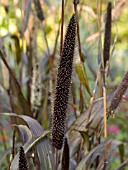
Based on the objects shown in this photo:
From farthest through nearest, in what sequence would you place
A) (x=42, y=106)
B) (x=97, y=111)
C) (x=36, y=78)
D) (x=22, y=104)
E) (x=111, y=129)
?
1. (x=111, y=129)
2. (x=42, y=106)
3. (x=36, y=78)
4. (x=22, y=104)
5. (x=97, y=111)

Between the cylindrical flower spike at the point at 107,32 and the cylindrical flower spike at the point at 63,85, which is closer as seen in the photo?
the cylindrical flower spike at the point at 63,85

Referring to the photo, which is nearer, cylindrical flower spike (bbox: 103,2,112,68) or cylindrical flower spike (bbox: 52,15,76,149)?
cylindrical flower spike (bbox: 52,15,76,149)

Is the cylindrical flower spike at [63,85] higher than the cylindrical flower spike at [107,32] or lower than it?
lower

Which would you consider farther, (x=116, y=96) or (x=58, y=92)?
(x=116, y=96)

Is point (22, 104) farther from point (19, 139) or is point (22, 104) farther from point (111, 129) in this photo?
point (111, 129)

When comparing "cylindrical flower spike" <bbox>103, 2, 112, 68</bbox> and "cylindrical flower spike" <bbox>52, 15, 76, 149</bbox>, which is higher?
"cylindrical flower spike" <bbox>103, 2, 112, 68</bbox>

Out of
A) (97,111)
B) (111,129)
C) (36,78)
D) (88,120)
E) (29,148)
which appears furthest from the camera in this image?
(111,129)

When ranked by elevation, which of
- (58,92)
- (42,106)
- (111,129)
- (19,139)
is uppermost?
(58,92)

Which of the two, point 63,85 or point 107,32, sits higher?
point 107,32

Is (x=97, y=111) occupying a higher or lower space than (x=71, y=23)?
lower

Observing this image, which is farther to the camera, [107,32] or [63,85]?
[107,32]

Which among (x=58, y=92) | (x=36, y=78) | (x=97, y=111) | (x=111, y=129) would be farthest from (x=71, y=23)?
(x=111, y=129)
